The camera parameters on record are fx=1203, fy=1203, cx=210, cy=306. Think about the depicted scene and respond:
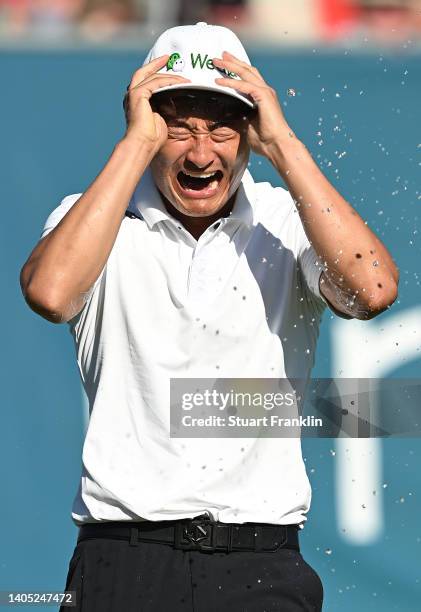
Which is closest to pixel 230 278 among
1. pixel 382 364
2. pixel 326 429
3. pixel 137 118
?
pixel 137 118

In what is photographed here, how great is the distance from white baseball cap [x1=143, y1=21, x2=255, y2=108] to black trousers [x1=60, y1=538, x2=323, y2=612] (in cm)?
107

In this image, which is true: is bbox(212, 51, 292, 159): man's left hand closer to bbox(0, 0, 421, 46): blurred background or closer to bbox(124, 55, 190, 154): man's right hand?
bbox(124, 55, 190, 154): man's right hand

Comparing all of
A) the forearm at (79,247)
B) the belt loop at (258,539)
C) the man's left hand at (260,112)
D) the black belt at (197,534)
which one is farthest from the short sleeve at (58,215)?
the belt loop at (258,539)

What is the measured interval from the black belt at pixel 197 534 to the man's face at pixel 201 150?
2.45ft

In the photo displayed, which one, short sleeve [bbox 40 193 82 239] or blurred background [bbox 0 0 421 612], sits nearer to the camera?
short sleeve [bbox 40 193 82 239]

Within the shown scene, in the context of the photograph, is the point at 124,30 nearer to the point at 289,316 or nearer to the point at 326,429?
the point at 326,429

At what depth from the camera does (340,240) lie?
277 cm

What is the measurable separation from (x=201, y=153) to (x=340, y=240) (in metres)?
0.39

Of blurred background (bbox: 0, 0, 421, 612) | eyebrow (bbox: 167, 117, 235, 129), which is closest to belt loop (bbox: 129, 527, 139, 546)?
eyebrow (bbox: 167, 117, 235, 129)

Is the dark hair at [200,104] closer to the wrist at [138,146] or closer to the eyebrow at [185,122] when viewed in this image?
the eyebrow at [185,122]

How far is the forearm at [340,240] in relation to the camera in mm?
2768

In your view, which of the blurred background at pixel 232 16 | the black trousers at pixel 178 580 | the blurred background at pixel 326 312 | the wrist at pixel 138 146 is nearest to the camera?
the black trousers at pixel 178 580

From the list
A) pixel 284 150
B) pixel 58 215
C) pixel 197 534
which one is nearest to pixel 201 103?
pixel 284 150

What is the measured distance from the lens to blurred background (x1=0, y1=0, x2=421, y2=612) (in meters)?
4.41
